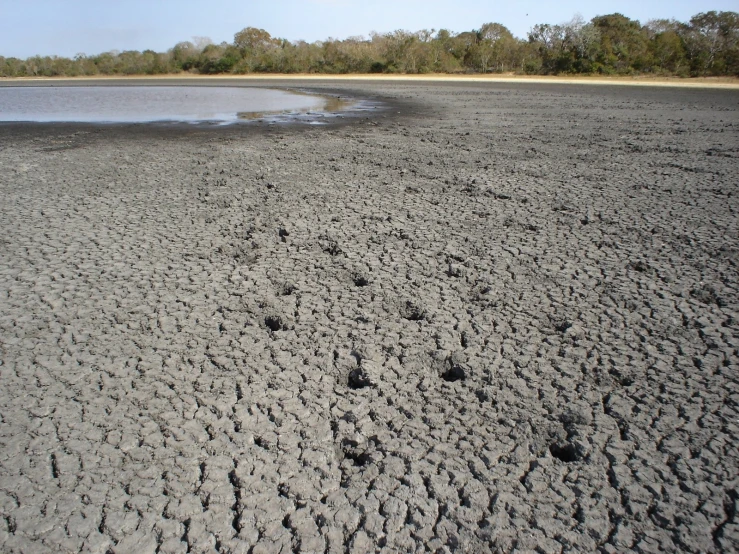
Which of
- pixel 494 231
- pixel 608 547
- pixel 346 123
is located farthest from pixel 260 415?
pixel 346 123

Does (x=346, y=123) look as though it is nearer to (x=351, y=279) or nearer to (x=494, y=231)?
(x=494, y=231)

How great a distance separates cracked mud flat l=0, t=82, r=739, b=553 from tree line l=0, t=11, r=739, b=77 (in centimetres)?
3641

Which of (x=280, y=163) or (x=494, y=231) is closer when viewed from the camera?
(x=494, y=231)

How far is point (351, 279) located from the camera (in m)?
3.38

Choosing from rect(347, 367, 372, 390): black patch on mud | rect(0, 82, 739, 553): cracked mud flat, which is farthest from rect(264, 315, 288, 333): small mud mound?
rect(347, 367, 372, 390): black patch on mud

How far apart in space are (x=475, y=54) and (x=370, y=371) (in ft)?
168

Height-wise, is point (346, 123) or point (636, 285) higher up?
point (346, 123)

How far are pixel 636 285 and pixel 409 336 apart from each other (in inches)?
60.0

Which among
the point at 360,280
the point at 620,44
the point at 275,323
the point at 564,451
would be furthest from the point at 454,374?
the point at 620,44

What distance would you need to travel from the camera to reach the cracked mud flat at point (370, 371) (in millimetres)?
1650

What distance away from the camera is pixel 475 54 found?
48344 mm

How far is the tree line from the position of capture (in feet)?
128

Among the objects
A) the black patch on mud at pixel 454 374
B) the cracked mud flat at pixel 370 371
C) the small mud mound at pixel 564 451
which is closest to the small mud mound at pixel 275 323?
the cracked mud flat at pixel 370 371

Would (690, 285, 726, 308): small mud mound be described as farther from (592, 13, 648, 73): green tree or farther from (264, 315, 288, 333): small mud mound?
(592, 13, 648, 73): green tree
